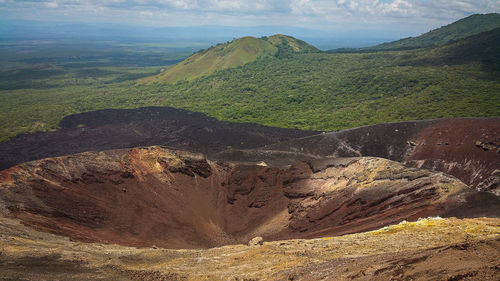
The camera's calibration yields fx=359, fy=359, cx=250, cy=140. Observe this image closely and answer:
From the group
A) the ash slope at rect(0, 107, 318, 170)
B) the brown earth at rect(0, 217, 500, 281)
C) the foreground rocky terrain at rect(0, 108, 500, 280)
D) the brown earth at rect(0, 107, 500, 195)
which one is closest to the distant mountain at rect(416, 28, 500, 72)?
the ash slope at rect(0, 107, 318, 170)

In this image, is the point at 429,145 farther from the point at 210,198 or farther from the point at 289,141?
the point at 210,198

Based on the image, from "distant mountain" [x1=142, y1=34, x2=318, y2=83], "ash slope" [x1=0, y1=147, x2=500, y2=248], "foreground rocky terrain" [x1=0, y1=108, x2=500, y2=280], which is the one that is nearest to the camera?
"foreground rocky terrain" [x1=0, y1=108, x2=500, y2=280]

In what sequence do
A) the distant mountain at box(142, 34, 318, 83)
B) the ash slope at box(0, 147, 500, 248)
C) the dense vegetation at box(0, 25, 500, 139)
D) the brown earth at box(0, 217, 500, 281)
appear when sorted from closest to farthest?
the brown earth at box(0, 217, 500, 281), the ash slope at box(0, 147, 500, 248), the dense vegetation at box(0, 25, 500, 139), the distant mountain at box(142, 34, 318, 83)

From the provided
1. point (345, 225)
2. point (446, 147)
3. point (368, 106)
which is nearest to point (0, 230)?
point (345, 225)

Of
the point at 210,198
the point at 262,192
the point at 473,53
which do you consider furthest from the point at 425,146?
the point at 473,53

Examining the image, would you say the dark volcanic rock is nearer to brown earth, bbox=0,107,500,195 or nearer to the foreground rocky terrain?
brown earth, bbox=0,107,500,195

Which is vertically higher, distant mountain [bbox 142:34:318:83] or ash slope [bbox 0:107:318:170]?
distant mountain [bbox 142:34:318:83]

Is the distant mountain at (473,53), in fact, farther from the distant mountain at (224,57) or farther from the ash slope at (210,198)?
the ash slope at (210,198)
